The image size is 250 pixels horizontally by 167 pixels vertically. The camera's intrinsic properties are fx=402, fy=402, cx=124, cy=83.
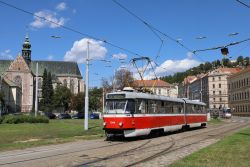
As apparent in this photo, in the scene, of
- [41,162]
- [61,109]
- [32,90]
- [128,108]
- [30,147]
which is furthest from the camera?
[32,90]

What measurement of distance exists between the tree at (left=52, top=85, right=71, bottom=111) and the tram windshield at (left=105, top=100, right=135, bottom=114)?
93.6m

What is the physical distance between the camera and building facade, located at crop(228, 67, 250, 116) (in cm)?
→ 10650

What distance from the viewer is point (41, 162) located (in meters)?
13.2

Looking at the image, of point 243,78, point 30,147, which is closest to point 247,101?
point 243,78

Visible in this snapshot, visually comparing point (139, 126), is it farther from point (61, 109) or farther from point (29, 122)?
point (61, 109)

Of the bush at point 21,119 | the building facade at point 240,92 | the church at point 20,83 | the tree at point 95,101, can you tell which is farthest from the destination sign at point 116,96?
the church at point 20,83

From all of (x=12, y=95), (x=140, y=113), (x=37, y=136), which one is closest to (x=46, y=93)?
(x=12, y=95)

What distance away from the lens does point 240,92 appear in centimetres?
11281

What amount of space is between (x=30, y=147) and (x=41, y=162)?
6403 millimetres

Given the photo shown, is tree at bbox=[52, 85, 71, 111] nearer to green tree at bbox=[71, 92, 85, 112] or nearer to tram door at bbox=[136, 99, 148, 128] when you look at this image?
green tree at bbox=[71, 92, 85, 112]

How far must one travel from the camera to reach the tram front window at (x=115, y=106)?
22828 mm

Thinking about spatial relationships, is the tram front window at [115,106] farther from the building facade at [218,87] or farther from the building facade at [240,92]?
the building facade at [218,87]

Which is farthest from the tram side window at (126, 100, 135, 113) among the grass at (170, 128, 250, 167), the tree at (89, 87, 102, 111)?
the tree at (89, 87, 102, 111)

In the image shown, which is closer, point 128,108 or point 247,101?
point 128,108
